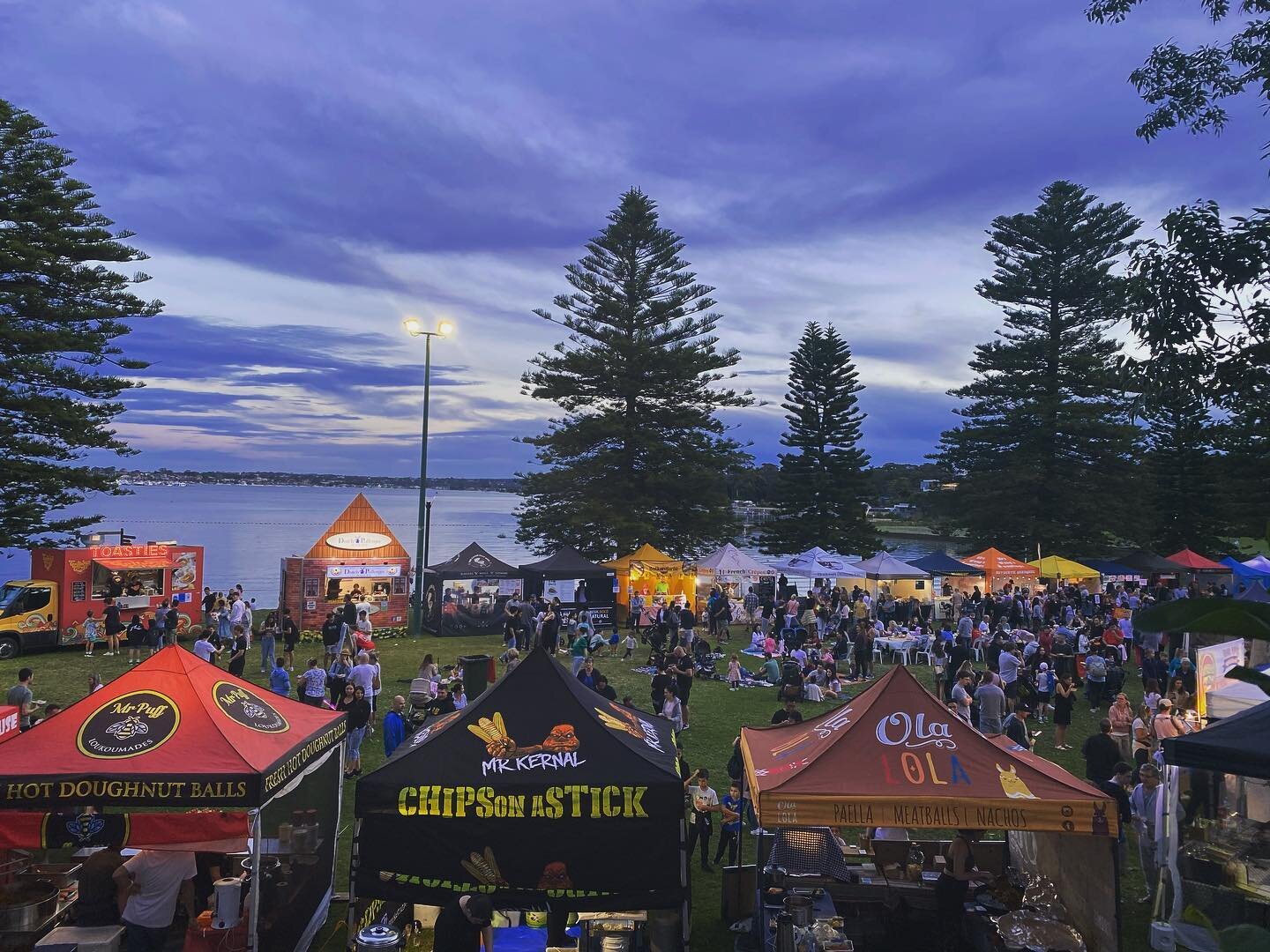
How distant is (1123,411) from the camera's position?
40.2 metres

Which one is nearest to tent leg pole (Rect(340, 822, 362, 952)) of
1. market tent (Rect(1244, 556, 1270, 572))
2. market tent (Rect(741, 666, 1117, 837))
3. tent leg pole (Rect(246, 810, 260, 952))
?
tent leg pole (Rect(246, 810, 260, 952))

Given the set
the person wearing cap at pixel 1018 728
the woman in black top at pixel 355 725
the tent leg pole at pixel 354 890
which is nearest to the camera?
the tent leg pole at pixel 354 890

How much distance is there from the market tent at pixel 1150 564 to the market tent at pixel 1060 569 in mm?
3661

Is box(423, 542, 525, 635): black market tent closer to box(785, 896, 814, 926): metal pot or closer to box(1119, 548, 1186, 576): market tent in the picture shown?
box(785, 896, 814, 926): metal pot

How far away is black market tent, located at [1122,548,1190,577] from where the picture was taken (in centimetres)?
3219

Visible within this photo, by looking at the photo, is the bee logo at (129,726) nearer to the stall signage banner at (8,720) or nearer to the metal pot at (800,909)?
the stall signage banner at (8,720)

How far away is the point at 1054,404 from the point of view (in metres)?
40.6

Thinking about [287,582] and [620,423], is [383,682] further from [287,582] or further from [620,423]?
[620,423]

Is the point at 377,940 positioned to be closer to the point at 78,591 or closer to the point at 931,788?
the point at 931,788

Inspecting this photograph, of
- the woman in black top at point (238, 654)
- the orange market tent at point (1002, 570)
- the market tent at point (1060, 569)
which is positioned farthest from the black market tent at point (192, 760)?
the market tent at point (1060, 569)

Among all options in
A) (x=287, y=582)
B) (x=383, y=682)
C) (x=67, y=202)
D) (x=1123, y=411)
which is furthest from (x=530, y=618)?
(x=1123, y=411)

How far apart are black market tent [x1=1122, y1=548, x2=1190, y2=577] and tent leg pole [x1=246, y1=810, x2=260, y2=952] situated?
33142mm

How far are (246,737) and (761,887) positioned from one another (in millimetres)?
4284

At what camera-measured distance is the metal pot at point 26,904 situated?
669 centimetres
